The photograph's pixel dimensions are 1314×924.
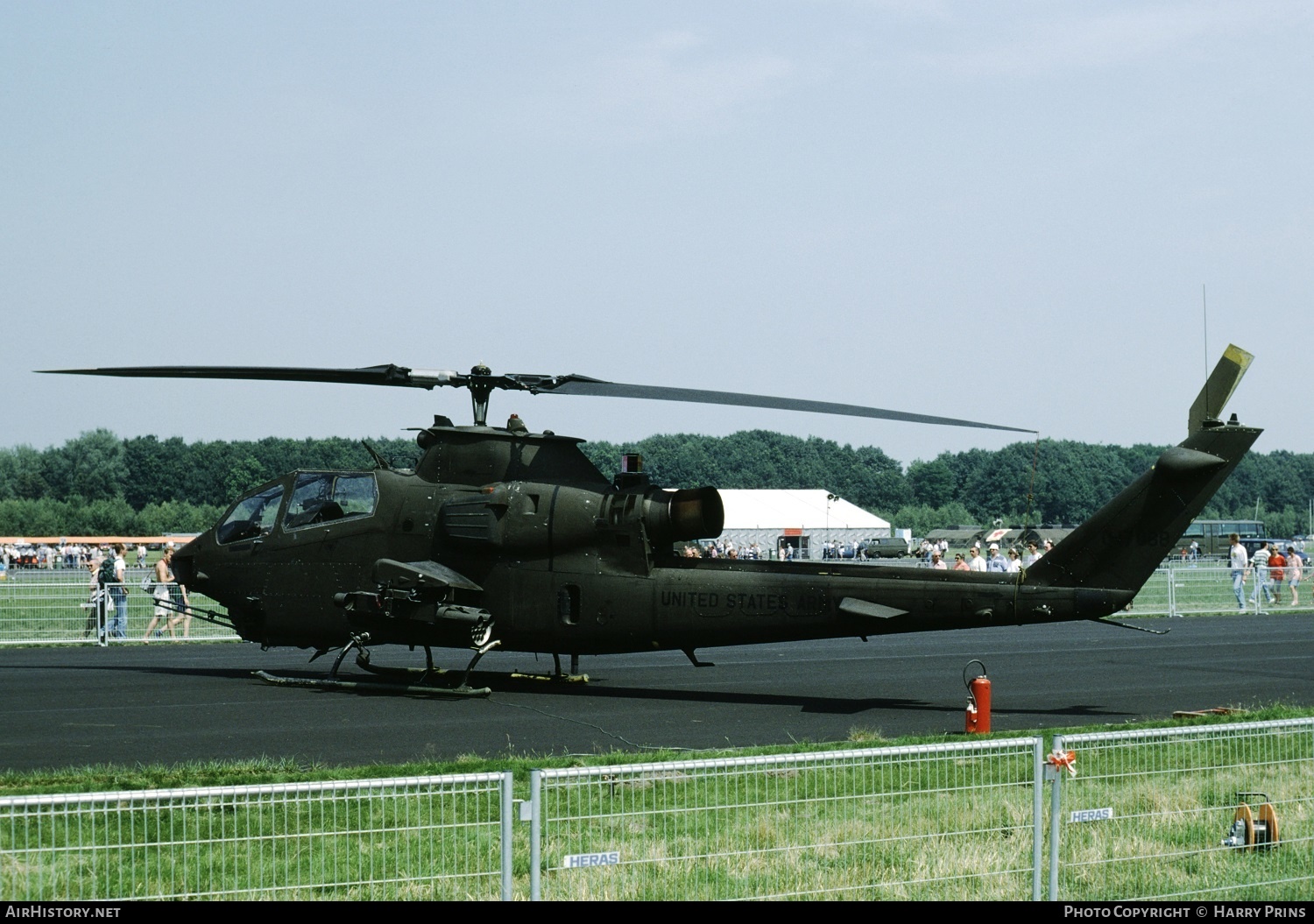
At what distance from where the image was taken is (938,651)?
79.8 ft

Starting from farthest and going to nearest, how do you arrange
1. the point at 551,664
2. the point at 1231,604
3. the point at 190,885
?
1. the point at 1231,604
2. the point at 551,664
3. the point at 190,885

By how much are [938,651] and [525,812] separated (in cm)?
1948

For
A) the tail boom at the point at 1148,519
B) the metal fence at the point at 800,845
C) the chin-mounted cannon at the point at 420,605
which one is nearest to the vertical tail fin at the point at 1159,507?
the tail boom at the point at 1148,519

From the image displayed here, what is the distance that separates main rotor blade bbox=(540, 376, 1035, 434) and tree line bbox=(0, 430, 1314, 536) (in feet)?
201

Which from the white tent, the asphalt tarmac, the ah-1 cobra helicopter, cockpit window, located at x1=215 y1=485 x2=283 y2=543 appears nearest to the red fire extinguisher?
the asphalt tarmac

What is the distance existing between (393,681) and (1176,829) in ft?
39.5

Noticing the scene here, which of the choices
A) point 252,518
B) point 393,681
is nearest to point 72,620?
point 252,518

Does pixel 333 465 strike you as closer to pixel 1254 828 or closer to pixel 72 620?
pixel 72 620

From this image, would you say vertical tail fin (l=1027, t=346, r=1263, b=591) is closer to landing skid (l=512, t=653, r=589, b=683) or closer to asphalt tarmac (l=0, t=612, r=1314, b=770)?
asphalt tarmac (l=0, t=612, r=1314, b=770)

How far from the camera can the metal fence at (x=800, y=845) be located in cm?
646

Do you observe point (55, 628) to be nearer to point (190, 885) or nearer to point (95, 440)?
point (190, 885)

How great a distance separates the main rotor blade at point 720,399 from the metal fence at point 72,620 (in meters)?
12.1

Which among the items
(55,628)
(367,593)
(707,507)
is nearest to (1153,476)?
(707,507)

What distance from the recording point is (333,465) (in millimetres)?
115250
